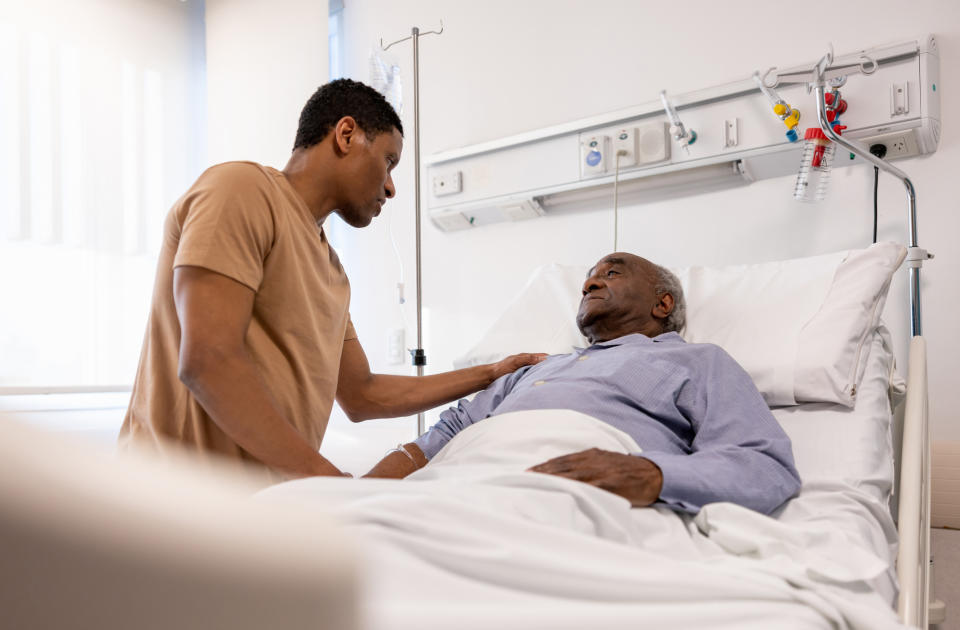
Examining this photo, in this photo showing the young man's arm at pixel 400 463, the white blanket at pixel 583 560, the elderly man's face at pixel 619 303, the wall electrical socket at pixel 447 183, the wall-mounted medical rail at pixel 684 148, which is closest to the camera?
the white blanket at pixel 583 560

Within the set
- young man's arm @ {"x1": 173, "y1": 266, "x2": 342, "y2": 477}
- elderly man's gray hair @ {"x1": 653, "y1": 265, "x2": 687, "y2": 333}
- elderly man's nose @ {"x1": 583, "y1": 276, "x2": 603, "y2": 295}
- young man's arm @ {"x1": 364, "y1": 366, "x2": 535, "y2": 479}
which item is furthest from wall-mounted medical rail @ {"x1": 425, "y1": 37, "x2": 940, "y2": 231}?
young man's arm @ {"x1": 173, "y1": 266, "x2": 342, "y2": 477}

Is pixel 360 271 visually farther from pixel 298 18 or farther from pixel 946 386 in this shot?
pixel 946 386

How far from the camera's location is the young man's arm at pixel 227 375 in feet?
3.97

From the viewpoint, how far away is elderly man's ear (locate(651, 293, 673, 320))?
1.93 metres

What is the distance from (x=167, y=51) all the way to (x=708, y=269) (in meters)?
2.58

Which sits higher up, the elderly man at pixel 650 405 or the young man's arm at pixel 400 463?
the elderly man at pixel 650 405

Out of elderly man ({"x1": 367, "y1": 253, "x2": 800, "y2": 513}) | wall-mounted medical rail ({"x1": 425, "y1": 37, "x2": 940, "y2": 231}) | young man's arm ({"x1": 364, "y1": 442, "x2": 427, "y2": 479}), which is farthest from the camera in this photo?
wall-mounted medical rail ({"x1": 425, "y1": 37, "x2": 940, "y2": 231})

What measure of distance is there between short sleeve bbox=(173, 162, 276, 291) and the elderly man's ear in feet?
3.29

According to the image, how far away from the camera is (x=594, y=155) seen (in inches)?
103

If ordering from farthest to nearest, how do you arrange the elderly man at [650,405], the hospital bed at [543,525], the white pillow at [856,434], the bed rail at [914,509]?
the white pillow at [856,434]
the elderly man at [650,405]
the bed rail at [914,509]
the hospital bed at [543,525]

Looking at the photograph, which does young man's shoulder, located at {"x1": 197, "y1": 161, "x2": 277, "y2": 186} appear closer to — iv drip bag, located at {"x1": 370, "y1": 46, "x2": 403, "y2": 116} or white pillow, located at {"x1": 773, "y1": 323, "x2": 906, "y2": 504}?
white pillow, located at {"x1": 773, "y1": 323, "x2": 906, "y2": 504}

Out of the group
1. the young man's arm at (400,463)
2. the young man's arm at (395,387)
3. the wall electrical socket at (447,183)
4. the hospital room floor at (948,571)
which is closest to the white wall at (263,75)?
the wall electrical socket at (447,183)

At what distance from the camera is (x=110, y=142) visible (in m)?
3.09

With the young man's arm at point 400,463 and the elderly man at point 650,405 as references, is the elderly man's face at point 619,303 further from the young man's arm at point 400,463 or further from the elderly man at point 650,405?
the young man's arm at point 400,463
